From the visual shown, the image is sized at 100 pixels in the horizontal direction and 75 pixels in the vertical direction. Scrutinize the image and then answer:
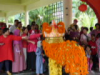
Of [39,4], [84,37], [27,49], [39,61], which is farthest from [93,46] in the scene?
[39,4]

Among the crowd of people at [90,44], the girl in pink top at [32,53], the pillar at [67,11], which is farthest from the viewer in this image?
the pillar at [67,11]

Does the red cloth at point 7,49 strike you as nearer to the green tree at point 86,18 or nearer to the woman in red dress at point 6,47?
the woman in red dress at point 6,47

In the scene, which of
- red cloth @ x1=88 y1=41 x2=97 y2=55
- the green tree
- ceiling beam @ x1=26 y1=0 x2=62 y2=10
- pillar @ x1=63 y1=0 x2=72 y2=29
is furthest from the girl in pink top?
the green tree

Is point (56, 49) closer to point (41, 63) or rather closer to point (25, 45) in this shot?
point (41, 63)

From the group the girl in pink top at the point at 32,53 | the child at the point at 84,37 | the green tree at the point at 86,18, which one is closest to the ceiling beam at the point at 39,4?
the green tree at the point at 86,18

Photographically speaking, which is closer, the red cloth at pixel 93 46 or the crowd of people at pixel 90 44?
the crowd of people at pixel 90 44

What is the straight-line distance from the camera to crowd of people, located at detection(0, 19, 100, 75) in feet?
12.7

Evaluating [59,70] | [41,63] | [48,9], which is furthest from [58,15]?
[59,70]

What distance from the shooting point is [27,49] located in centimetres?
441

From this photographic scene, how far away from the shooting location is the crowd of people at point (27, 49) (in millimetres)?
3859

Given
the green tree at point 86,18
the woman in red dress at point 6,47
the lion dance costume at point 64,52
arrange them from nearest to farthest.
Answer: the lion dance costume at point 64,52, the woman in red dress at point 6,47, the green tree at point 86,18

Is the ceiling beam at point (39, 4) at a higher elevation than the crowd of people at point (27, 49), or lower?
higher

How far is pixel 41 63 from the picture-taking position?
3955mm

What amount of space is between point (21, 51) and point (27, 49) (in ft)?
0.87
